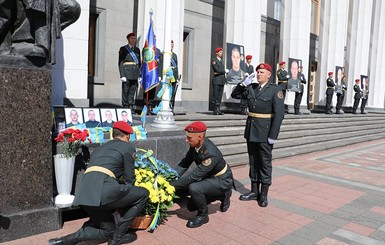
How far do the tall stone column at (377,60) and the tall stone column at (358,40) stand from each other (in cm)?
211

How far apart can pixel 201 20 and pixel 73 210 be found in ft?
A: 38.3

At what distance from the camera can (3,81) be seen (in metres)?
3.77

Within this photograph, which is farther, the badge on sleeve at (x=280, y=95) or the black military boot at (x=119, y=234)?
the badge on sleeve at (x=280, y=95)

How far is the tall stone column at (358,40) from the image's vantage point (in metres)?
20.6

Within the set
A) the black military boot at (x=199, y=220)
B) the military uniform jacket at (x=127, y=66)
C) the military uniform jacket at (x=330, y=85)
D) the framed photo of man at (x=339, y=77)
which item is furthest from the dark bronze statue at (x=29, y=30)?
the framed photo of man at (x=339, y=77)

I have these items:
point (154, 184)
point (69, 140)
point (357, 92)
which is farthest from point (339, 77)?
point (69, 140)

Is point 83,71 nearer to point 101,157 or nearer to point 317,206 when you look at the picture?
point 101,157

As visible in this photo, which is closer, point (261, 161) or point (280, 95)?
point (280, 95)

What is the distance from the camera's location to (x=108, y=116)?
5652 mm

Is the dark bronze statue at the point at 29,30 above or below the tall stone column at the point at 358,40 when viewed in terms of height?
below

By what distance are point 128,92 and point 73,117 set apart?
403 centimetres

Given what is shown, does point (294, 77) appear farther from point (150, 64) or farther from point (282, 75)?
point (150, 64)

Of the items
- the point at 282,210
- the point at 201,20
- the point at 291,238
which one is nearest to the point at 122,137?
the point at 291,238

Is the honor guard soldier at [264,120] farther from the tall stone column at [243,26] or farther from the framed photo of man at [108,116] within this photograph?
the tall stone column at [243,26]
